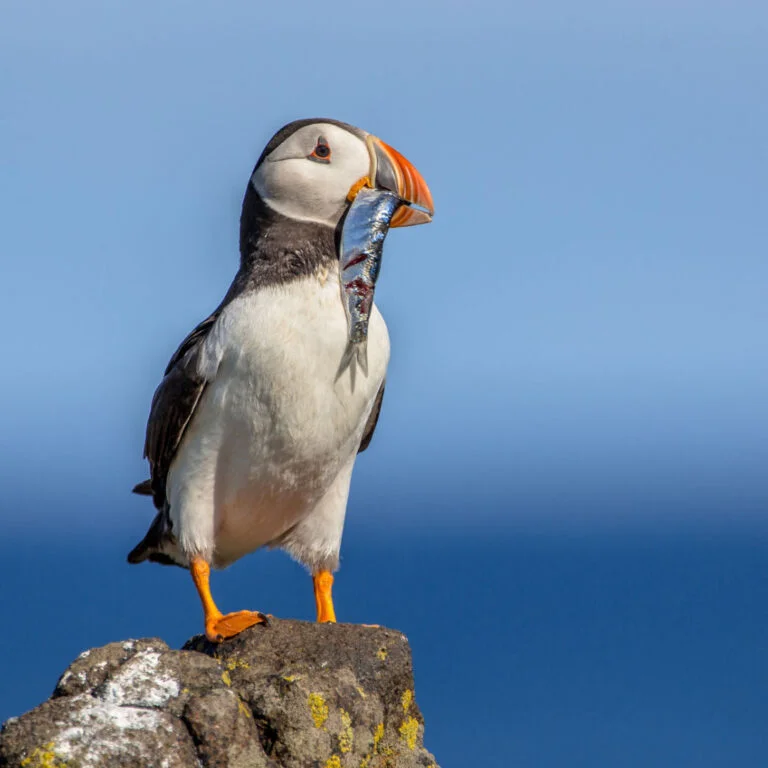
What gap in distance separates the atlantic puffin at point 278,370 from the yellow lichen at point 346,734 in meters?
1.12

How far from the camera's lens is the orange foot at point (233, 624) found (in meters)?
7.75

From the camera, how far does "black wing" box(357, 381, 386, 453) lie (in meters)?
9.25

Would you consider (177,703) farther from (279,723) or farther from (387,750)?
(387,750)

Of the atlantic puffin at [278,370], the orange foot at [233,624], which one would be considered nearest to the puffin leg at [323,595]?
the atlantic puffin at [278,370]

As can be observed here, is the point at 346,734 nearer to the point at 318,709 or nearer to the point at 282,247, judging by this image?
the point at 318,709

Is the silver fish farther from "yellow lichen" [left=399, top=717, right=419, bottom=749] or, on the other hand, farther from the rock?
"yellow lichen" [left=399, top=717, right=419, bottom=749]

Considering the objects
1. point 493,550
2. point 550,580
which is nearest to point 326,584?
point 550,580

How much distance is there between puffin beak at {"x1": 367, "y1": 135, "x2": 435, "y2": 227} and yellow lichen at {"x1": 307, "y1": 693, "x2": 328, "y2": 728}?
2776mm

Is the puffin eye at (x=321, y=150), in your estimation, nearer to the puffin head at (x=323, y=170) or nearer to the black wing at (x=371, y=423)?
the puffin head at (x=323, y=170)

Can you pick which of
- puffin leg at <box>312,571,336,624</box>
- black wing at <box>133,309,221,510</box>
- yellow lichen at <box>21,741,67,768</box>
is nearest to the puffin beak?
black wing at <box>133,309,221,510</box>

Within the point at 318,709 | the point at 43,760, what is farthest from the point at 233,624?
the point at 43,760

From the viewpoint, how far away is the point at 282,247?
27.7ft

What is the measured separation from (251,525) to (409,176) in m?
2.13

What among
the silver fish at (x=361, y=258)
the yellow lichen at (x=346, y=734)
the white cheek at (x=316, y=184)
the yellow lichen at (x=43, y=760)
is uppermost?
the white cheek at (x=316, y=184)
